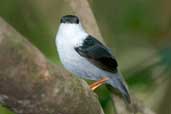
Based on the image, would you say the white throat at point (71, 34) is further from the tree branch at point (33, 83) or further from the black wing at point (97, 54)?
the tree branch at point (33, 83)

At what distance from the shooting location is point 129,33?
2.34 meters

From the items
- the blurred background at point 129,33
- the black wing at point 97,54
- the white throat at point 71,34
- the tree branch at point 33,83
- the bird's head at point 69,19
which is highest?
the tree branch at point 33,83

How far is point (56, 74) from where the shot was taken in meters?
0.98

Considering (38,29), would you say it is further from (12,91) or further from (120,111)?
(12,91)

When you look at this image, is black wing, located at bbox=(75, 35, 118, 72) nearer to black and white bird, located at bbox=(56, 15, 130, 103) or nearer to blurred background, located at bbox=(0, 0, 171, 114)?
black and white bird, located at bbox=(56, 15, 130, 103)

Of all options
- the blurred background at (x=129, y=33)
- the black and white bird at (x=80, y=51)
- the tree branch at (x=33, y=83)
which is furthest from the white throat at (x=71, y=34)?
the tree branch at (x=33, y=83)

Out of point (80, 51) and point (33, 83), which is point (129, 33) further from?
point (33, 83)

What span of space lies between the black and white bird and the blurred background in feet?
0.58

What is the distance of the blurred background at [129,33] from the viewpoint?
6.73ft

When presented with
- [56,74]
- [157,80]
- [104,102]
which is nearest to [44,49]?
[104,102]

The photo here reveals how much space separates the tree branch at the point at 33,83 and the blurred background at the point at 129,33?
90 cm

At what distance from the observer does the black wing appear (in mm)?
1772

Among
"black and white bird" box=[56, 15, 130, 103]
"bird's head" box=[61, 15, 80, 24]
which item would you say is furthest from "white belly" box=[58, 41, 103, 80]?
"bird's head" box=[61, 15, 80, 24]

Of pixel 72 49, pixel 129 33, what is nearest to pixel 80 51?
pixel 72 49
